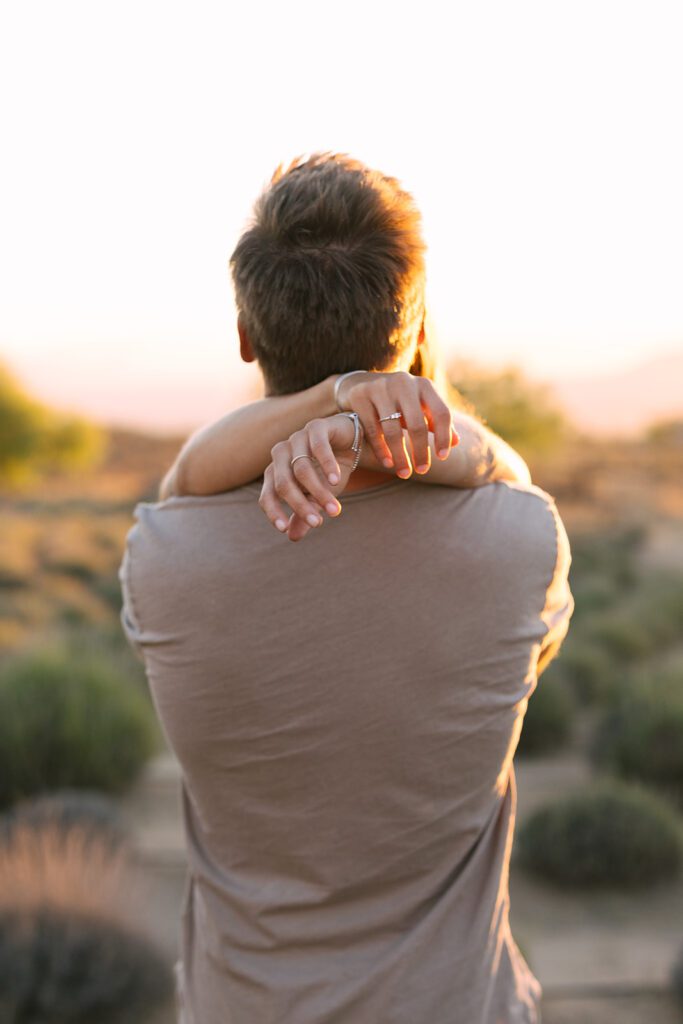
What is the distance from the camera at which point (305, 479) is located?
1.18 meters

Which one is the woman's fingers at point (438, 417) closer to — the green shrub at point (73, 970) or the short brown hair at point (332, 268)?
the short brown hair at point (332, 268)

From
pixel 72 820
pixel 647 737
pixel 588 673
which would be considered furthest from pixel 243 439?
pixel 588 673

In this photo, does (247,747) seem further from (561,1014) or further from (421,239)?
(561,1014)

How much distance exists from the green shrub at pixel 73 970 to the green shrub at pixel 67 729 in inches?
102

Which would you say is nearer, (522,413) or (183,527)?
(183,527)

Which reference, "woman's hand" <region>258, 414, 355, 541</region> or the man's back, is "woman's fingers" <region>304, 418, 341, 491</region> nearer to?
"woman's hand" <region>258, 414, 355, 541</region>

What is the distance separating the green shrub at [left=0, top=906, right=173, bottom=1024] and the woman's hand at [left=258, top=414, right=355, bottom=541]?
338 centimetres

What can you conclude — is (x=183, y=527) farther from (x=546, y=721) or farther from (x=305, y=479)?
(x=546, y=721)

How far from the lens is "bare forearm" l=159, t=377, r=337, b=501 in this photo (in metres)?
1.40

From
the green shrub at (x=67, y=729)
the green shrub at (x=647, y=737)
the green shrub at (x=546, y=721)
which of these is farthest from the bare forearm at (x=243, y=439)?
the green shrub at (x=546, y=721)

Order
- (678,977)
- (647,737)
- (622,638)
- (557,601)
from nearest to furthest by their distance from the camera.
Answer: (557,601), (678,977), (647,737), (622,638)

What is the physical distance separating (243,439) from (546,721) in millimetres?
7523

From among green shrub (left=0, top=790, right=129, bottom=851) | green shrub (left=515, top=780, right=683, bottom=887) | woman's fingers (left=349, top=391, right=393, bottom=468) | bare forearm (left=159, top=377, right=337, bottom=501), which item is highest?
woman's fingers (left=349, top=391, right=393, bottom=468)

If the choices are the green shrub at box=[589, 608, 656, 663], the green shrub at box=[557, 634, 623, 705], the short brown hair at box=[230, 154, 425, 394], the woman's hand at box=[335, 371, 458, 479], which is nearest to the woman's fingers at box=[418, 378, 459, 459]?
the woman's hand at box=[335, 371, 458, 479]
